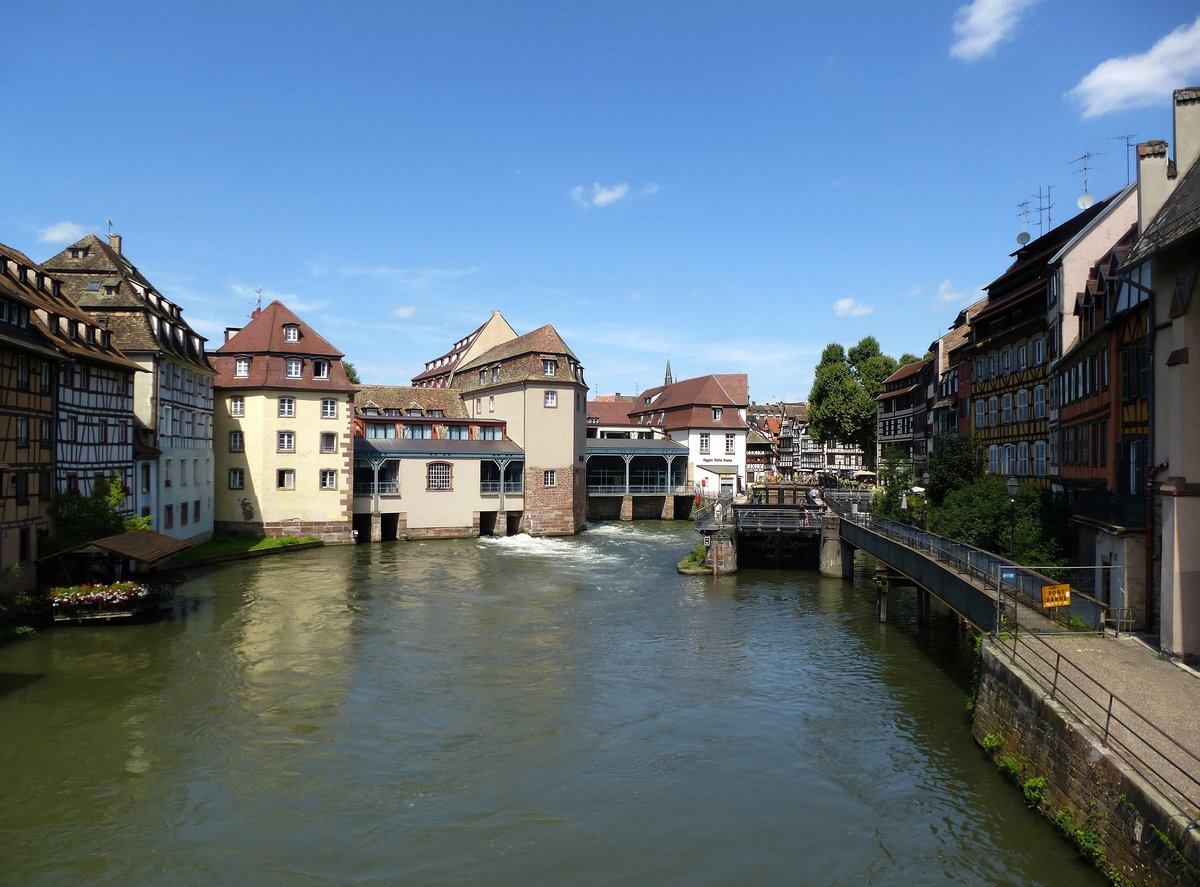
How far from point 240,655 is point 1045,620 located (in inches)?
779

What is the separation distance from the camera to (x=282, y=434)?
4672 cm

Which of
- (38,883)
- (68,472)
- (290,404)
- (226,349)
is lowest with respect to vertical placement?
(38,883)

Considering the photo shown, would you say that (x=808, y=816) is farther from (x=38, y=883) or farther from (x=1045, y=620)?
(x=38, y=883)

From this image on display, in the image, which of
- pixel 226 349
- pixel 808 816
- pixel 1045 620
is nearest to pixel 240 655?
pixel 808 816

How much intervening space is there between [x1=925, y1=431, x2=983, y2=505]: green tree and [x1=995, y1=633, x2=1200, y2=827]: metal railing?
20.8m

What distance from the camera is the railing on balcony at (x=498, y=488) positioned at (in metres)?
52.2

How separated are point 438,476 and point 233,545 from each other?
1306 cm

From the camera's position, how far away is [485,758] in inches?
614

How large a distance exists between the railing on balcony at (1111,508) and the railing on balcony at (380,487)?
3790cm

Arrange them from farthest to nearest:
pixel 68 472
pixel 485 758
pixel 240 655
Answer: pixel 68 472 → pixel 240 655 → pixel 485 758

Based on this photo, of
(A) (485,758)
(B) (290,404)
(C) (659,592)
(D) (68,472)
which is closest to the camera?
(A) (485,758)

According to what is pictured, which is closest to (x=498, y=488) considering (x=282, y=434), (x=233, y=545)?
(x=282, y=434)

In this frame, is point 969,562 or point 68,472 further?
point 68,472

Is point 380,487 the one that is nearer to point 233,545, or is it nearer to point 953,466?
point 233,545
